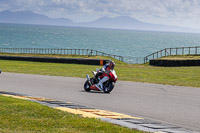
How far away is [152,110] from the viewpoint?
10.0m

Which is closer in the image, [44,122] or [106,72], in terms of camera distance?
[44,122]

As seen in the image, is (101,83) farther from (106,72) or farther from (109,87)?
(106,72)

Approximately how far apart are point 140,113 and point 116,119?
4.66 ft

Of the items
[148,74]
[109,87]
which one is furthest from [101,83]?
[148,74]

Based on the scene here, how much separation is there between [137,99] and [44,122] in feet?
16.7

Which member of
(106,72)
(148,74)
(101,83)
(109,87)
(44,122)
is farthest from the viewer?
(148,74)

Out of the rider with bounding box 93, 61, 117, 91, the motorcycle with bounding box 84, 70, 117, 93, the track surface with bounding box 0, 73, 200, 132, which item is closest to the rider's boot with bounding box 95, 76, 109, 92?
the rider with bounding box 93, 61, 117, 91

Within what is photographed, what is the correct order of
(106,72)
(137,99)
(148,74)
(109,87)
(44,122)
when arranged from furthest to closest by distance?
1. (148,74)
2. (109,87)
3. (106,72)
4. (137,99)
5. (44,122)

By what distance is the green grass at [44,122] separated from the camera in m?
7.13

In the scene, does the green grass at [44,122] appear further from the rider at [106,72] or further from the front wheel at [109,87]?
the front wheel at [109,87]

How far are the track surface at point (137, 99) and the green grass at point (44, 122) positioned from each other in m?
1.84

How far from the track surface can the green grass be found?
1.84 meters

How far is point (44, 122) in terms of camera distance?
7742mm

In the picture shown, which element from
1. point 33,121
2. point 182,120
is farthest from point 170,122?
point 33,121
